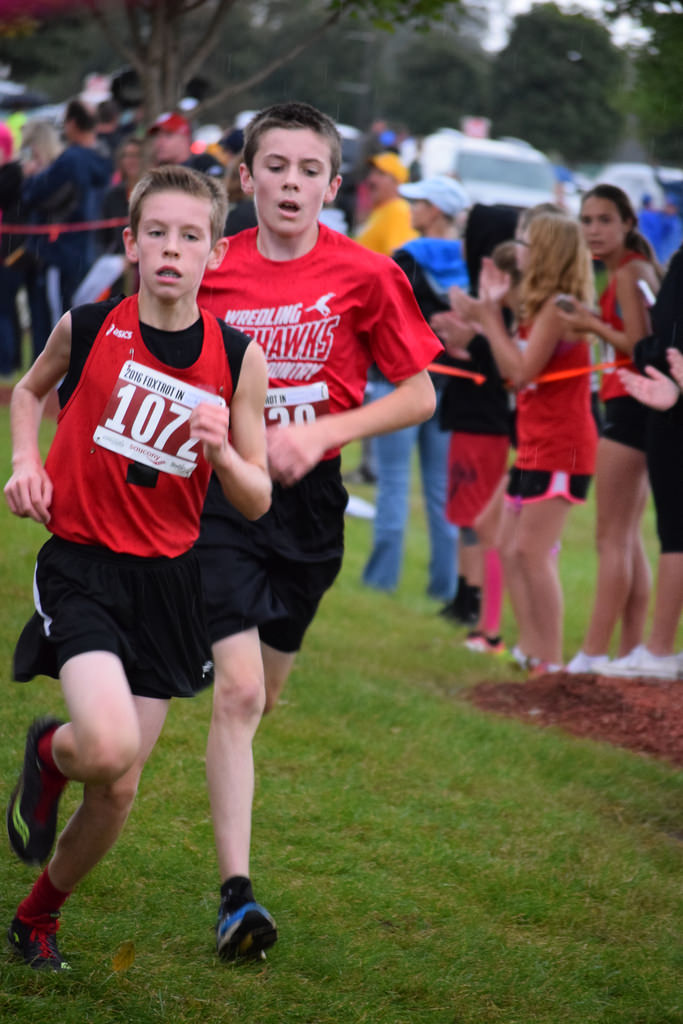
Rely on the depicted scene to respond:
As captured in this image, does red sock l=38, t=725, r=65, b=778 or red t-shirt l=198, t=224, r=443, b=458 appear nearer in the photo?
red sock l=38, t=725, r=65, b=778

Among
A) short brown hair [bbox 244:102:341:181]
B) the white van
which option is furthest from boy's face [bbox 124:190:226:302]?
the white van

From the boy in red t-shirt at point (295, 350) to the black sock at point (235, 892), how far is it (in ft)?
1.21

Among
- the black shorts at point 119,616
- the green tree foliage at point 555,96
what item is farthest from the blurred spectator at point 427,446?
the green tree foliage at point 555,96

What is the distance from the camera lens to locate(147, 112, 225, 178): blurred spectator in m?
9.81

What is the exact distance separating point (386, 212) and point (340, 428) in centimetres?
786

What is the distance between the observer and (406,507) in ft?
30.3

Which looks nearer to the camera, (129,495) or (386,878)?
(129,495)

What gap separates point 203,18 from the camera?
3984 cm

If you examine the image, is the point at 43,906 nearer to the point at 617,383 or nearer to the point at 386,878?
the point at 386,878

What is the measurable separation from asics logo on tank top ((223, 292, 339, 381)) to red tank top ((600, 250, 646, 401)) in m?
2.95

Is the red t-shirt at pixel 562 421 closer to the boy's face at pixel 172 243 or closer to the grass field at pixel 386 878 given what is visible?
the grass field at pixel 386 878

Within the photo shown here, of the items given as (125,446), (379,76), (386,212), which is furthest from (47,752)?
(379,76)

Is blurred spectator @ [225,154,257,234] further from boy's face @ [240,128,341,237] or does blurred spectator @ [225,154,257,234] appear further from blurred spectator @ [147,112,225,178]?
boy's face @ [240,128,341,237]

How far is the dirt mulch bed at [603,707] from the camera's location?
6.36 meters
